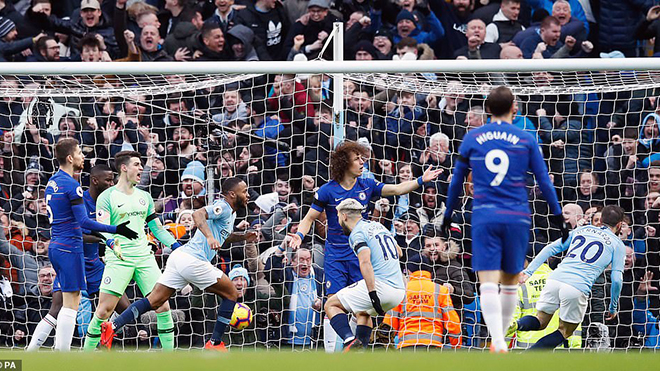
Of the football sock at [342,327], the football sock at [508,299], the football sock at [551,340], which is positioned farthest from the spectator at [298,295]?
the football sock at [508,299]

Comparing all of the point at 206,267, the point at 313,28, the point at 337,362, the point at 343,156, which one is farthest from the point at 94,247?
the point at 337,362

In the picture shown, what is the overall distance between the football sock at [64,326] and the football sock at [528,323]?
13.7 feet

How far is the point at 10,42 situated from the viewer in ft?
43.2

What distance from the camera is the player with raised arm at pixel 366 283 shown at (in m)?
9.13

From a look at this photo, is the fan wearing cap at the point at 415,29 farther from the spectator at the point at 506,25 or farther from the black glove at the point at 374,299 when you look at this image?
the black glove at the point at 374,299

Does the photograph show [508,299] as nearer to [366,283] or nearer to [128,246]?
[366,283]

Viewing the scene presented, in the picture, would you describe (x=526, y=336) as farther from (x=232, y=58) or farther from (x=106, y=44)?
(x=106, y=44)

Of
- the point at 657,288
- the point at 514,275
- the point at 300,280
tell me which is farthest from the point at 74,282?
the point at 657,288

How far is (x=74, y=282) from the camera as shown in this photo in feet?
31.2

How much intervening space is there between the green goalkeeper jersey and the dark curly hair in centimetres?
191

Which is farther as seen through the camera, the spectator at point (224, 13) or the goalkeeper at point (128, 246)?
the spectator at point (224, 13)

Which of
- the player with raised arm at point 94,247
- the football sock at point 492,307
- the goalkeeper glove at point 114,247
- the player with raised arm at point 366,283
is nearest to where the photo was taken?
the football sock at point 492,307

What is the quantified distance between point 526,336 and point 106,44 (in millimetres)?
6492

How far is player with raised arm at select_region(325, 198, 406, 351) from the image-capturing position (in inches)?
360
